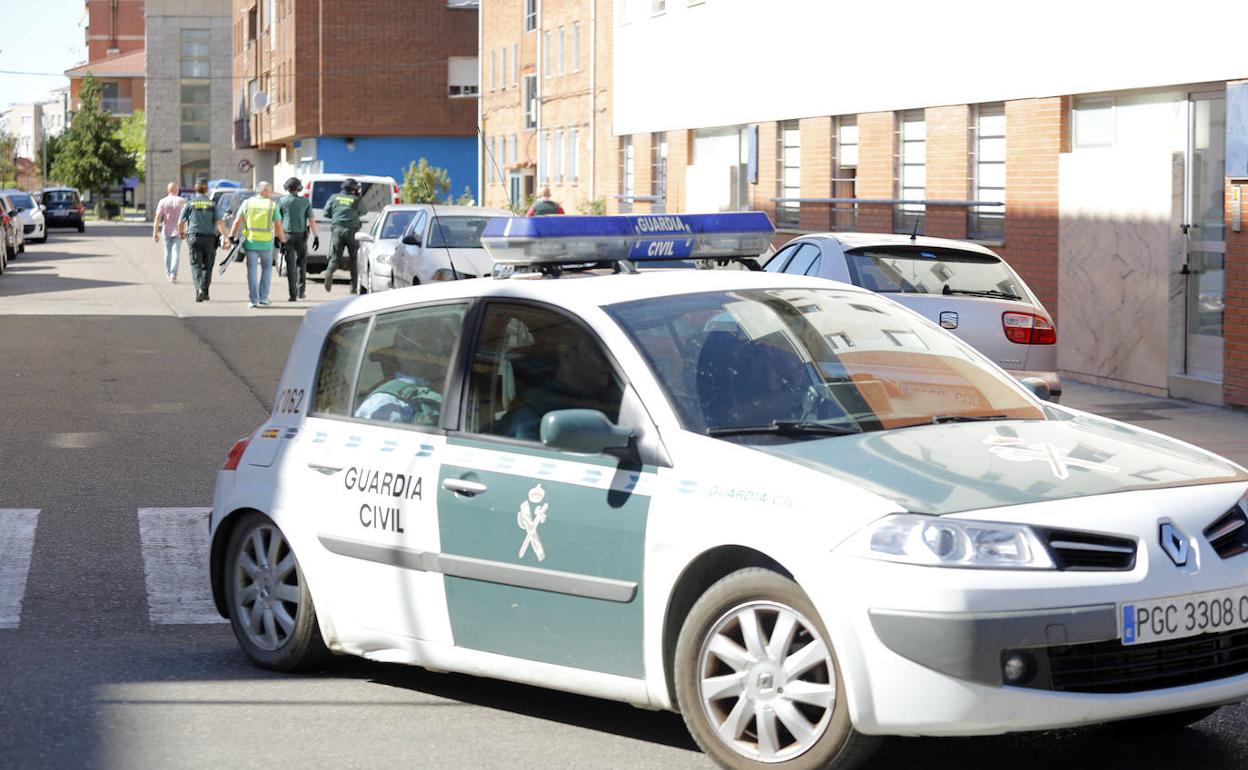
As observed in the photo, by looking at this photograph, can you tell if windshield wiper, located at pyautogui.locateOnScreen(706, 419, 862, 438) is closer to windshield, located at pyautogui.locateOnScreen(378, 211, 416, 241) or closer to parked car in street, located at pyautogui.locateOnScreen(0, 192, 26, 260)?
windshield, located at pyautogui.locateOnScreen(378, 211, 416, 241)

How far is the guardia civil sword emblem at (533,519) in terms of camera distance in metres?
5.91

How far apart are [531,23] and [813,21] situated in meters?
28.0

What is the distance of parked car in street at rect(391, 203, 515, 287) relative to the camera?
24609mm

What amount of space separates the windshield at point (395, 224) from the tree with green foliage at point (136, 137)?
102343 millimetres

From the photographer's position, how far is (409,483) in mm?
6375

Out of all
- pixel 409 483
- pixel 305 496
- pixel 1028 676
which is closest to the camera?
pixel 1028 676

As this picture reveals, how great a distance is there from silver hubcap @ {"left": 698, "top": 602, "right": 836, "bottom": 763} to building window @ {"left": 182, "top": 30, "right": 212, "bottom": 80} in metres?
117

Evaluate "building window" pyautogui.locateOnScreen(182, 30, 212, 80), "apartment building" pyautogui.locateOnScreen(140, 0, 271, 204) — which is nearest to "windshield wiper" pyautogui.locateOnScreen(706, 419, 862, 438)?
"apartment building" pyautogui.locateOnScreen(140, 0, 271, 204)

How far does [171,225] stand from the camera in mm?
34938

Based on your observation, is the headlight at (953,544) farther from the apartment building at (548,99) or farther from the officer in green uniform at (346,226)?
the apartment building at (548,99)

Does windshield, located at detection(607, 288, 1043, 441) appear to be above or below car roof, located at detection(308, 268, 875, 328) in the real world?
below

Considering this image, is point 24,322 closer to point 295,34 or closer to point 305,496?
point 305,496

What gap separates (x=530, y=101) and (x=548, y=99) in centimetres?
465

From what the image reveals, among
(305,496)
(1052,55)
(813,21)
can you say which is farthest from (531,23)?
(305,496)
